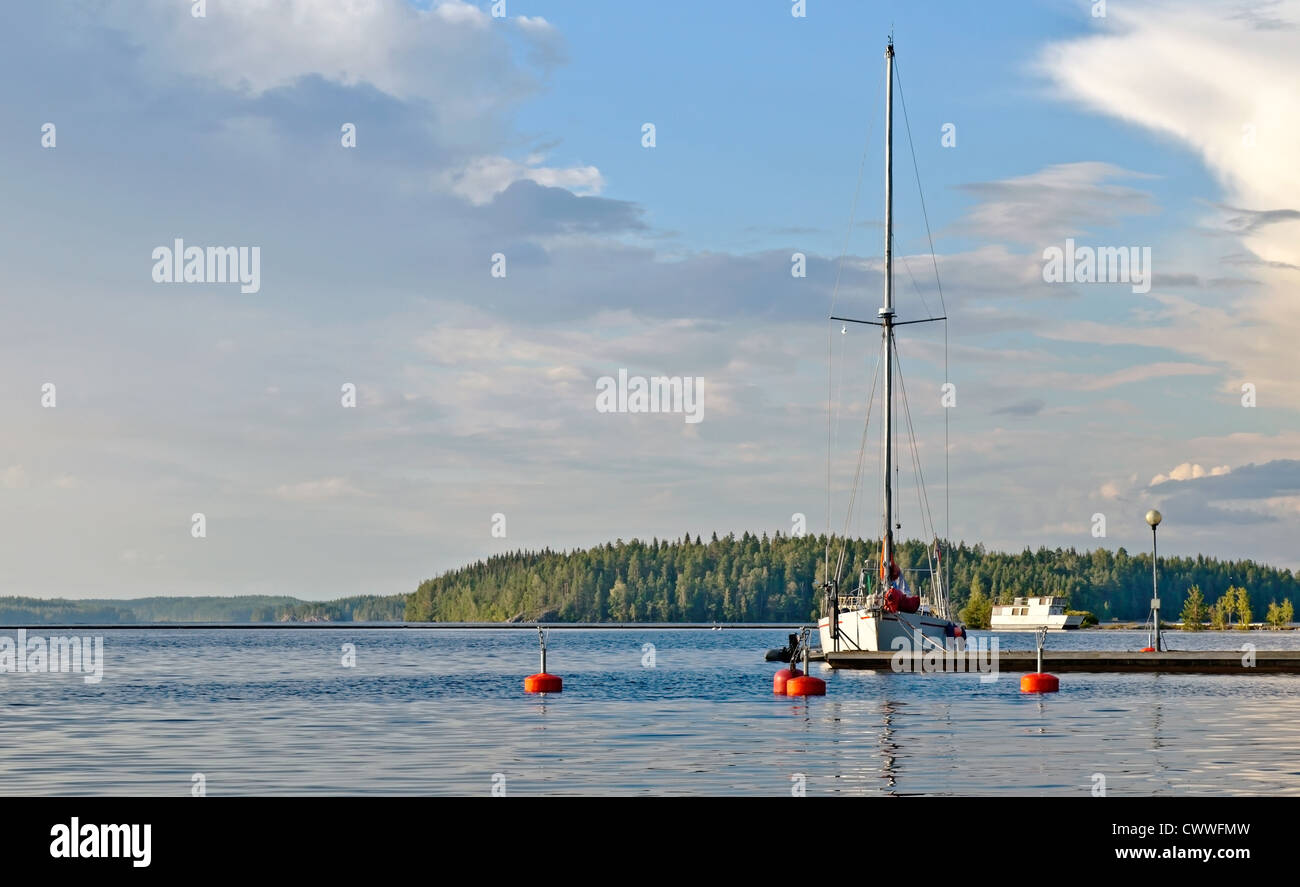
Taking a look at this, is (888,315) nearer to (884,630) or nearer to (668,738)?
(884,630)

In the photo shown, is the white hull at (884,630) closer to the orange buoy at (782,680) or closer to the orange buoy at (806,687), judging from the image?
the orange buoy at (782,680)

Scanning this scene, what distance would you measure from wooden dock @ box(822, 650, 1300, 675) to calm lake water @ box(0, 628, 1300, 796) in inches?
36.7

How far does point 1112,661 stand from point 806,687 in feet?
A: 65.4

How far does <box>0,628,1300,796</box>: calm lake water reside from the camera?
3284cm

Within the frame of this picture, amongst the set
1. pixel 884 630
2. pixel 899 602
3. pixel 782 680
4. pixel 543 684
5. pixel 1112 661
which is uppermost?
pixel 899 602

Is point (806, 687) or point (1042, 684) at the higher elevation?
point (806, 687)

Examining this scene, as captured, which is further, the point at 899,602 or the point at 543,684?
the point at 899,602

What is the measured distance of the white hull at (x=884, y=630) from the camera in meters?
82.2

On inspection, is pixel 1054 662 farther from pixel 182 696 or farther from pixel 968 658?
pixel 182 696

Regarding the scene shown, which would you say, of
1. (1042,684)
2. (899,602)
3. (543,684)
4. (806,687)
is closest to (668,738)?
Result: (806,687)

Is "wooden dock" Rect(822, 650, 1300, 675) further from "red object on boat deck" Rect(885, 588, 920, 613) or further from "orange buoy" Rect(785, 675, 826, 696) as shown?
"orange buoy" Rect(785, 675, 826, 696)

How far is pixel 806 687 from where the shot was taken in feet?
210
